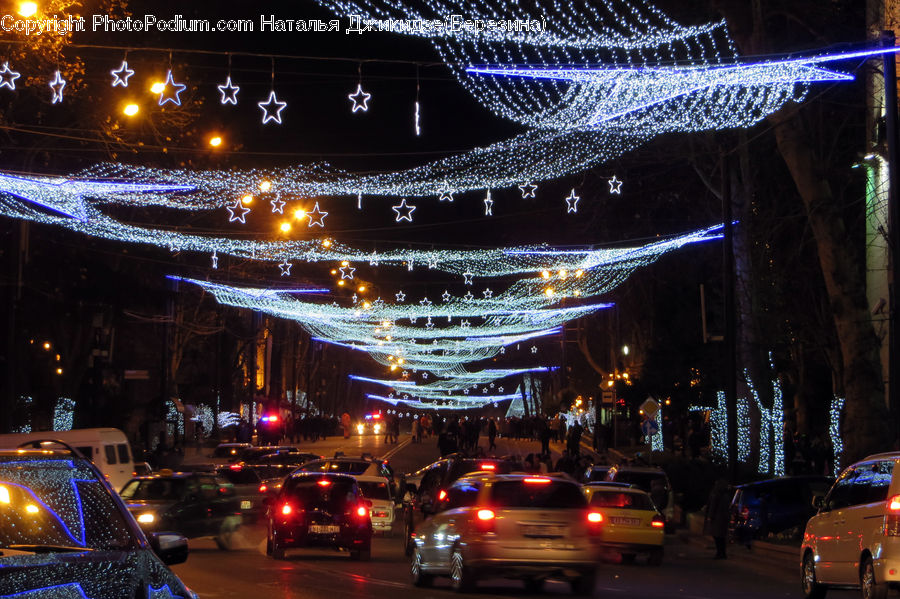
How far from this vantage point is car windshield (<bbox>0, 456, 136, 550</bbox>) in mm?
5941

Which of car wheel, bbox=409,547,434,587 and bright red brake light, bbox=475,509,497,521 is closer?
bright red brake light, bbox=475,509,497,521

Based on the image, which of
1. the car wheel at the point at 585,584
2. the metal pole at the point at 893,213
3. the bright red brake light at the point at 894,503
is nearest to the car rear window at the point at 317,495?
the car wheel at the point at 585,584

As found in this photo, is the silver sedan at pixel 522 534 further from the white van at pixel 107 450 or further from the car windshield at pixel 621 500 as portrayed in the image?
the white van at pixel 107 450

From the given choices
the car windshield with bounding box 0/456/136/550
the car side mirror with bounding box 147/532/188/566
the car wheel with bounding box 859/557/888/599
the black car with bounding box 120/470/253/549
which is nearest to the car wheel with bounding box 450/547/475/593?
the car wheel with bounding box 859/557/888/599

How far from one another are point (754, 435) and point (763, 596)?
21.5m

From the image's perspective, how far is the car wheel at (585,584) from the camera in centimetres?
1584

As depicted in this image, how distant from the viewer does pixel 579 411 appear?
94000mm

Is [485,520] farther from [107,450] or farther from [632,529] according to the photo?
[107,450]

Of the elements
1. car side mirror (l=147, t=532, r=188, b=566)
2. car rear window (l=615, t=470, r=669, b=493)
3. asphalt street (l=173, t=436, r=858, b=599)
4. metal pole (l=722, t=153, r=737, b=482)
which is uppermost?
metal pole (l=722, t=153, r=737, b=482)

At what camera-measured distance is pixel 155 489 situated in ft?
75.9

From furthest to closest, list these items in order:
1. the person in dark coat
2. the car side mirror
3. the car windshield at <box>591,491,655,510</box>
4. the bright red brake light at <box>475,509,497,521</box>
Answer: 1. the person in dark coat
2. the car windshield at <box>591,491,655,510</box>
3. the bright red brake light at <box>475,509,497,521</box>
4. the car side mirror

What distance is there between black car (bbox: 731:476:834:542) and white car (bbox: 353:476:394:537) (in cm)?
800

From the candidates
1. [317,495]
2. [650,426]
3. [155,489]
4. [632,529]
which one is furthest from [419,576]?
[650,426]

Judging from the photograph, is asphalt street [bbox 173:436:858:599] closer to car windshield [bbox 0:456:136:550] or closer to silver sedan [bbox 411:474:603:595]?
silver sedan [bbox 411:474:603:595]
